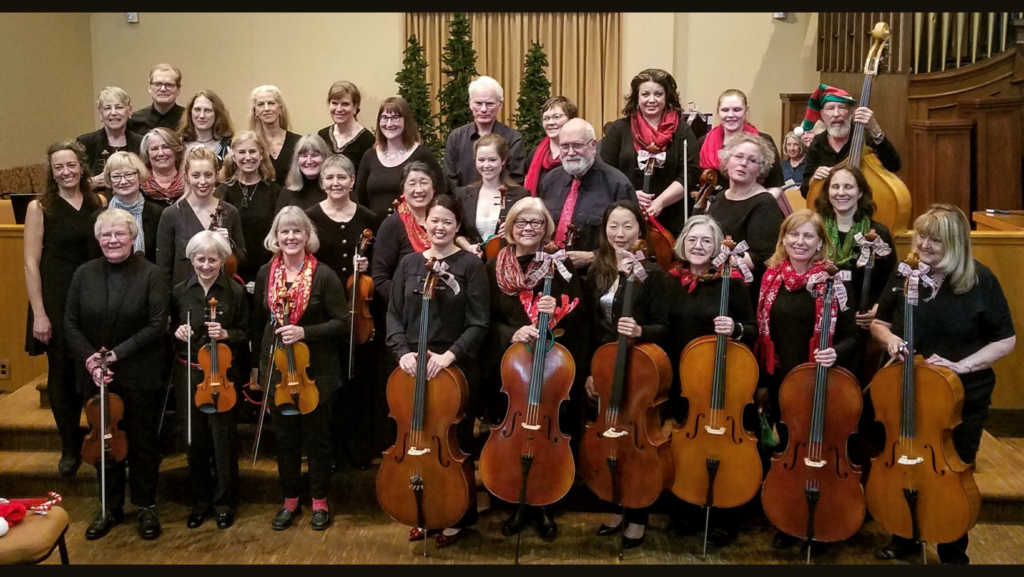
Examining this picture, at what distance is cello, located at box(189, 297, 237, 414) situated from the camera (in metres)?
4.12

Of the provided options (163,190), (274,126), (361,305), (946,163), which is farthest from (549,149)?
(946,163)

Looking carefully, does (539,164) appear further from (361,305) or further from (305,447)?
(305,447)

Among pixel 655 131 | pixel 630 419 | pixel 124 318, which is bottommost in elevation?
pixel 630 419

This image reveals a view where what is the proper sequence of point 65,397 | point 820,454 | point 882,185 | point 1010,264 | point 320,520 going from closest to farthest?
point 820,454, point 320,520, point 882,185, point 65,397, point 1010,264

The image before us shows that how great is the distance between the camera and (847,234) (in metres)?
4.02

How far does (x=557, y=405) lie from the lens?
3828mm

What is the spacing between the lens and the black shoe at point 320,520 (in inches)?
169

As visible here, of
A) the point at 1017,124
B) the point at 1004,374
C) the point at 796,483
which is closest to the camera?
the point at 796,483

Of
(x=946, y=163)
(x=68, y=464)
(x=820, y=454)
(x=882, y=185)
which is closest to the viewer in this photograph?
(x=820, y=454)

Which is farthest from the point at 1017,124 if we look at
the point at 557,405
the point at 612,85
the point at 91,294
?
the point at 91,294

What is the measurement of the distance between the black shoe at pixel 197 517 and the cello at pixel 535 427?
1.27 m

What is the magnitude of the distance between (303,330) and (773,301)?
5.82 ft

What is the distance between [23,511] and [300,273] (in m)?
1.31
